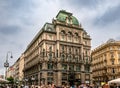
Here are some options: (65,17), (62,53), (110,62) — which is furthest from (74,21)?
(110,62)

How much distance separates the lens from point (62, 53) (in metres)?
66.4

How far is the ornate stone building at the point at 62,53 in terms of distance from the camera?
63.4 metres

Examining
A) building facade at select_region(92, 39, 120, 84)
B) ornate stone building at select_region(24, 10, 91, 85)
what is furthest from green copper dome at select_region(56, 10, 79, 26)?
building facade at select_region(92, 39, 120, 84)

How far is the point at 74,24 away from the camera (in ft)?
236

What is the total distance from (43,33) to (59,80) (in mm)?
15748

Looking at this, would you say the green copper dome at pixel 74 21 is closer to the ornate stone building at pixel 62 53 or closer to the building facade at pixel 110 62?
the ornate stone building at pixel 62 53

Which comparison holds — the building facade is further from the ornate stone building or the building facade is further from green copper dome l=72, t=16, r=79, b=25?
green copper dome l=72, t=16, r=79, b=25

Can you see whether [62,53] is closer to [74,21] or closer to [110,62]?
[74,21]

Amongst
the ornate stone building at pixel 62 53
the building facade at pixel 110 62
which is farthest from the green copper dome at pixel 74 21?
the building facade at pixel 110 62

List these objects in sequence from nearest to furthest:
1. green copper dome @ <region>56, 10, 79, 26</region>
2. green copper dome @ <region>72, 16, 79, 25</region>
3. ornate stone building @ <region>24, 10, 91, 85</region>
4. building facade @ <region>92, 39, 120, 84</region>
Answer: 1. ornate stone building @ <region>24, 10, 91, 85</region>
2. green copper dome @ <region>56, 10, 79, 26</region>
3. green copper dome @ <region>72, 16, 79, 25</region>
4. building facade @ <region>92, 39, 120, 84</region>

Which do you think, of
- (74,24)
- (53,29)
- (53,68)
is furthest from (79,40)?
(53,68)

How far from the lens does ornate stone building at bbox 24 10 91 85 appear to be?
63.4 m

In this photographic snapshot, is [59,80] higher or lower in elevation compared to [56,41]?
lower

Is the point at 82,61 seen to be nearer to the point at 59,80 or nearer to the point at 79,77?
the point at 79,77
